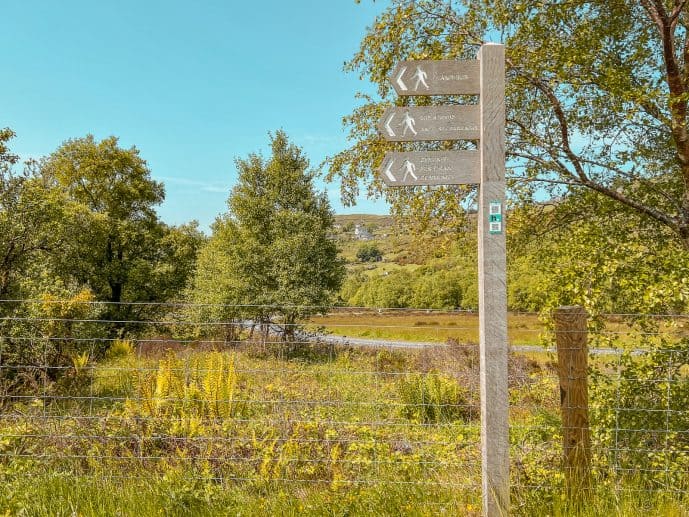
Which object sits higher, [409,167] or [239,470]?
[409,167]

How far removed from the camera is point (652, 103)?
4980 millimetres

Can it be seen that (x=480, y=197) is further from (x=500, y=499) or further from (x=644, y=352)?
(x=644, y=352)

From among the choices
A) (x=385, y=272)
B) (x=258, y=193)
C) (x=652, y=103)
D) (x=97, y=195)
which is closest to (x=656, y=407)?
(x=652, y=103)

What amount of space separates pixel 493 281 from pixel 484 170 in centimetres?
71

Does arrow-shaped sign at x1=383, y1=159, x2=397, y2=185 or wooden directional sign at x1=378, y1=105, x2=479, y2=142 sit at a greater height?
wooden directional sign at x1=378, y1=105, x2=479, y2=142

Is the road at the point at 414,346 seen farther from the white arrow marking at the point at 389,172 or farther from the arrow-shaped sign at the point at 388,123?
the arrow-shaped sign at the point at 388,123

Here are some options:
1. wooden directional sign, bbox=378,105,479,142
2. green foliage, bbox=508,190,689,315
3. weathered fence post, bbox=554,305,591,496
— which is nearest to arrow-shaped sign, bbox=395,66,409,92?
wooden directional sign, bbox=378,105,479,142

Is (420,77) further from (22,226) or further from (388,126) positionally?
(22,226)

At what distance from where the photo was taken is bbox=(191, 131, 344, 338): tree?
16516mm

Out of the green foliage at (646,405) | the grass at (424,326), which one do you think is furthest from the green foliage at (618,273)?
the green foliage at (646,405)

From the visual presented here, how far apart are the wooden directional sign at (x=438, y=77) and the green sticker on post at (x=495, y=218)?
2.57 feet

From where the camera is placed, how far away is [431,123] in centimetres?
291

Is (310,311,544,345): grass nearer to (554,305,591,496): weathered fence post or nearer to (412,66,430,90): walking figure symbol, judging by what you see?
(554,305,591,496): weathered fence post

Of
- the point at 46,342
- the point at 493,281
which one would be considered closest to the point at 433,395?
the point at 493,281
